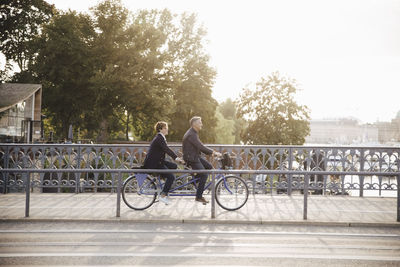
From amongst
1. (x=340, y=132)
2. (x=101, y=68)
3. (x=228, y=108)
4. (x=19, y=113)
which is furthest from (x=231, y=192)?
(x=340, y=132)

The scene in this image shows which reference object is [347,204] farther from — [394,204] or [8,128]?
[8,128]

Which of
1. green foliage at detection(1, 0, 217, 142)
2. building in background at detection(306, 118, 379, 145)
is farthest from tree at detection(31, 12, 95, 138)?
building in background at detection(306, 118, 379, 145)

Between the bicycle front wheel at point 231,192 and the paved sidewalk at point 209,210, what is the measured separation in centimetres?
20

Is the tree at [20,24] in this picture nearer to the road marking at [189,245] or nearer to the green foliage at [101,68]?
the green foliage at [101,68]

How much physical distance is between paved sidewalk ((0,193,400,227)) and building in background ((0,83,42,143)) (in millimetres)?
15277

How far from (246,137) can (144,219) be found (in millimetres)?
30773

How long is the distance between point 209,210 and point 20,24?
35.5m

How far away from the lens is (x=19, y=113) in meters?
26.5

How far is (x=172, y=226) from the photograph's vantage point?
7203 millimetres

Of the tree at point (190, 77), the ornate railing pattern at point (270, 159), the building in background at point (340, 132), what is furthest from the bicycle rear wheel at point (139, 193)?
the building in background at point (340, 132)

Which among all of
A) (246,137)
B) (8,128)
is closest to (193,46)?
(246,137)

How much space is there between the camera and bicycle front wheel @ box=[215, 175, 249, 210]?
8.55 m

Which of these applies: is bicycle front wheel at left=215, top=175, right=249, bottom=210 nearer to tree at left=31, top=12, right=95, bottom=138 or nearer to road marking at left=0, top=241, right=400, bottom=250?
road marking at left=0, top=241, right=400, bottom=250

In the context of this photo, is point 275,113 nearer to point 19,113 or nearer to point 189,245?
point 19,113
